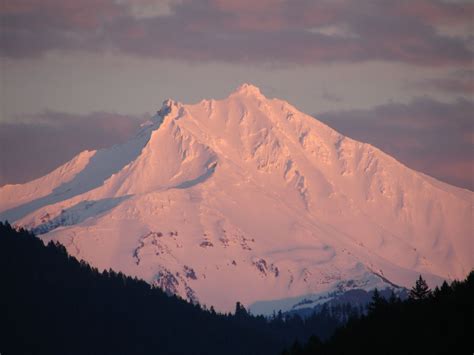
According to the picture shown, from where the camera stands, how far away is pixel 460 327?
516 ft

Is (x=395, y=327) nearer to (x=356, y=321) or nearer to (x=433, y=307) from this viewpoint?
(x=433, y=307)

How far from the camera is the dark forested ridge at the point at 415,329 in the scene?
155750 mm

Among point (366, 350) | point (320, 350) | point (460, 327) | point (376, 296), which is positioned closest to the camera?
point (460, 327)

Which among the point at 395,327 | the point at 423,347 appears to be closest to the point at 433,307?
the point at 395,327

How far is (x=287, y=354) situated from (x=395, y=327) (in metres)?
13.8

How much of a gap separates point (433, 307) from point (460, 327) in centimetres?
1751

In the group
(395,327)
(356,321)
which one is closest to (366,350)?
(395,327)

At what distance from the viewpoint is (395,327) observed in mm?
174500

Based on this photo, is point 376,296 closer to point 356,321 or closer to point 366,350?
point 356,321

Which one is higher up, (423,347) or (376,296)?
(376,296)

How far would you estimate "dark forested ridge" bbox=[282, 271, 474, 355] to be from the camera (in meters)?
156

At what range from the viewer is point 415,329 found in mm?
169125

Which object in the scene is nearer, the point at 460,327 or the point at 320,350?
the point at 460,327

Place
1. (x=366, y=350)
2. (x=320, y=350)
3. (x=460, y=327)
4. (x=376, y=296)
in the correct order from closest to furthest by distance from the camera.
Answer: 1. (x=460, y=327)
2. (x=366, y=350)
3. (x=320, y=350)
4. (x=376, y=296)
